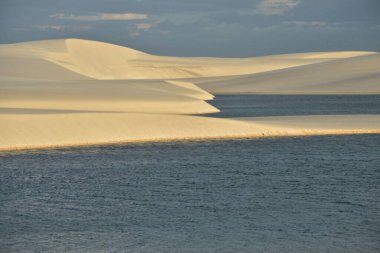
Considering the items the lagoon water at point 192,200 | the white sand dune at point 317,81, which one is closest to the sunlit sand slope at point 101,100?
the lagoon water at point 192,200

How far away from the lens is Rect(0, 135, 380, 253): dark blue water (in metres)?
21.3

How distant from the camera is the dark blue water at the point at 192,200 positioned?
21.3 m

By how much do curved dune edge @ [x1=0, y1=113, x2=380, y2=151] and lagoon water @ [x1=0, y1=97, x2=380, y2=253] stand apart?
2.61 m

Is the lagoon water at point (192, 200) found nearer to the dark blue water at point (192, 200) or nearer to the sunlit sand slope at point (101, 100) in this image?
the dark blue water at point (192, 200)

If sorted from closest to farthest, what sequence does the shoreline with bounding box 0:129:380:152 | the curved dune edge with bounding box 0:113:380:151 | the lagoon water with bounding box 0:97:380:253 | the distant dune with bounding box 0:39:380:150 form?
the lagoon water with bounding box 0:97:380:253 < the shoreline with bounding box 0:129:380:152 < the curved dune edge with bounding box 0:113:380:151 < the distant dune with bounding box 0:39:380:150

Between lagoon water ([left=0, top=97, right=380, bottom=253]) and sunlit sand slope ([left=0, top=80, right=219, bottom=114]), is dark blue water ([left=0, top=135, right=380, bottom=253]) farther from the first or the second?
sunlit sand slope ([left=0, top=80, right=219, bottom=114])

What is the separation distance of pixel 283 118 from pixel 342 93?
185ft

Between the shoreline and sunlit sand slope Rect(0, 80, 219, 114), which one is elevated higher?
sunlit sand slope Rect(0, 80, 219, 114)

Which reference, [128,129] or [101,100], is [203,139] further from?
[101,100]

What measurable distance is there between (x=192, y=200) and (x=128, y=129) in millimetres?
20856

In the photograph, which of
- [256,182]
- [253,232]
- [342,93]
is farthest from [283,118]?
[342,93]

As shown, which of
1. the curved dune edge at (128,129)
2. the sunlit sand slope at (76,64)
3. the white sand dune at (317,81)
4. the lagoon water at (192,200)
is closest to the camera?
the lagoon water at (192,200)

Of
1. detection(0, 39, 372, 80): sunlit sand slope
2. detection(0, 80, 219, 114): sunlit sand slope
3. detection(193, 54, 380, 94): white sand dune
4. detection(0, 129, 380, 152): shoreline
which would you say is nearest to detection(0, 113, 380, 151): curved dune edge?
detection(0, 129, 380, 152): shoreline

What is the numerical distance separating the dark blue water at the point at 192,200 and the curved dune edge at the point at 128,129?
294cm
